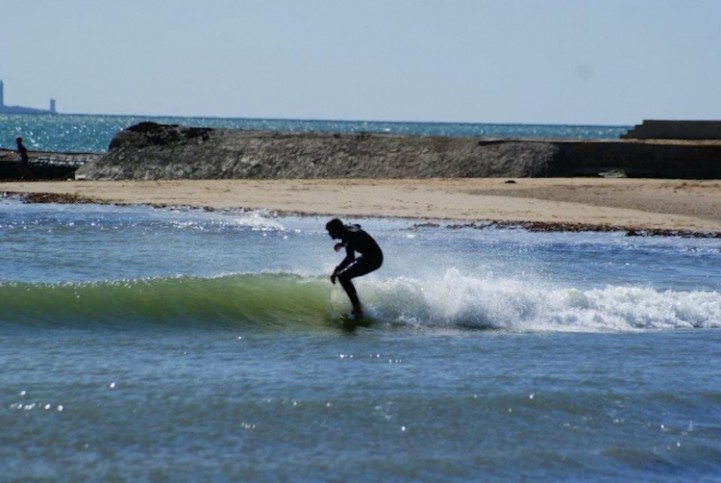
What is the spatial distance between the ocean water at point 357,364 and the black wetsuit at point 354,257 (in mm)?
689

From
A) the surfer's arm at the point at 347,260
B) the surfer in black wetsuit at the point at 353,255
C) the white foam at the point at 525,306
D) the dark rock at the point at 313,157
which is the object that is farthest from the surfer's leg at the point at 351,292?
the dark rock at the point at 313,157

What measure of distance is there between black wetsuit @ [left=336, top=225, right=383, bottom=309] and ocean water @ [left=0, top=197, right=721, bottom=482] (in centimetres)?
69

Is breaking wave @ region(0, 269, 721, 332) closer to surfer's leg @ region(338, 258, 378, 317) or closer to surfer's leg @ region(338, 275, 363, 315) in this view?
surfer's leg @ region(338, 275, 363, 315)

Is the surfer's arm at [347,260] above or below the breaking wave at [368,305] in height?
above

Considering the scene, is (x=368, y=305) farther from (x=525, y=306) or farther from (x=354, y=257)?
(x=525, y=306)

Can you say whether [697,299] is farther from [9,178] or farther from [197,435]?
[9,178]

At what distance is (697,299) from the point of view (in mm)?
16812

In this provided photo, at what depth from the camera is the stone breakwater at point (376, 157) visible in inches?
1388

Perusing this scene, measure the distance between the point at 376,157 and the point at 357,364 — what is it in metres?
24.7

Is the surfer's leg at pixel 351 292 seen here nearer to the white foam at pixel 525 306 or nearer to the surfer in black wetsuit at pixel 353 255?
the surfer in black wetsuit at pixel 353 255

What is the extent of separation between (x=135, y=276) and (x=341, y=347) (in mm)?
5259

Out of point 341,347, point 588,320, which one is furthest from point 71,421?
point 588,320

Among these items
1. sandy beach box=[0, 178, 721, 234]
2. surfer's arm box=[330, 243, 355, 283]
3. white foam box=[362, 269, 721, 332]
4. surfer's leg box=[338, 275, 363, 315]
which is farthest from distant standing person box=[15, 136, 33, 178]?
surfer's arm box=[330, 243, 355, 283]

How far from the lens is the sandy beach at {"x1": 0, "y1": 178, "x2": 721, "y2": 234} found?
2614cm
